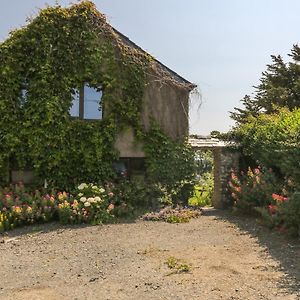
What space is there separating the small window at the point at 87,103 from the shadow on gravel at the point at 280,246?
208 inches

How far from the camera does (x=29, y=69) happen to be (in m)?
12.8

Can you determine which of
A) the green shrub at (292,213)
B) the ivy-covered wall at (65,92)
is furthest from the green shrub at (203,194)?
the green shrub at (292,213)

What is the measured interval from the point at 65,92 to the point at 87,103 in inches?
33.9

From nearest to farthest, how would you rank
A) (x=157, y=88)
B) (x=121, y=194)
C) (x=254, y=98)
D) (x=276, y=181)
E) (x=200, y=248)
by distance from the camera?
(x=200, y=248) → (x=276, y=181) → (x=121, y=194) → (x=157, y=88) → (x=254, y=98)

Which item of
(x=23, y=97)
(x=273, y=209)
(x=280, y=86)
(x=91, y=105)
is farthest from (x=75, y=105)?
(x=280, y=86)

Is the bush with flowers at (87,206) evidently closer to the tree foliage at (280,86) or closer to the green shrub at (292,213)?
the green shrub at (292,213)

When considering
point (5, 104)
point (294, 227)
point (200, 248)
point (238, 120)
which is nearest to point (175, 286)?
point (200, 248)

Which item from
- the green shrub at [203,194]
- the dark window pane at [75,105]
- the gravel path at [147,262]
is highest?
the dark window pane at [75,105]

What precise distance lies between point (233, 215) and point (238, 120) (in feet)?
63.3

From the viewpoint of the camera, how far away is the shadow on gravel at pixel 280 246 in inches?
241

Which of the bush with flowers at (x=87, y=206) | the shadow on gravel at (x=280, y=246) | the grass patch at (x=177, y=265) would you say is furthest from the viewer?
the bush with flowers at (x=87, y=206)

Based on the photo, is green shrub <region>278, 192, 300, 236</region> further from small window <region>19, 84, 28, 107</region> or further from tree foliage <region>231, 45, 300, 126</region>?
tree foliage <region>231, 45, 300, 126</region>

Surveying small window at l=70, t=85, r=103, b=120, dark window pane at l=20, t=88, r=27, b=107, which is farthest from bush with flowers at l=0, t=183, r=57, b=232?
small window at l=70, t=85, r=103, b=120

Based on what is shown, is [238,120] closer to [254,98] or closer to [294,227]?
[254,98]
